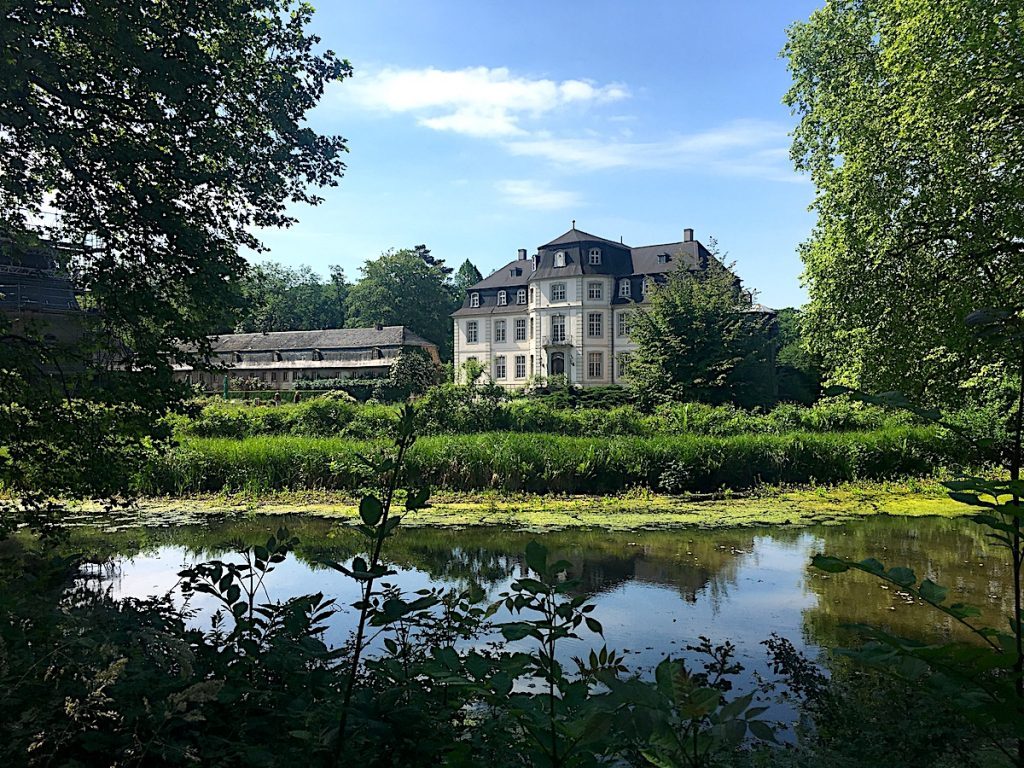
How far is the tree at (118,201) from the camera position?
4098 millimetres

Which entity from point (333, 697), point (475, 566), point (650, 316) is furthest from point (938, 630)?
point (650, 316)

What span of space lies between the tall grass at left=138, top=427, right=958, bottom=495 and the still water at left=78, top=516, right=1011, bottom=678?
2.45 metres

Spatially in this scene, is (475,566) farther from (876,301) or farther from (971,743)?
(876,301)

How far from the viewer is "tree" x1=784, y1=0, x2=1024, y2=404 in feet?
30.0

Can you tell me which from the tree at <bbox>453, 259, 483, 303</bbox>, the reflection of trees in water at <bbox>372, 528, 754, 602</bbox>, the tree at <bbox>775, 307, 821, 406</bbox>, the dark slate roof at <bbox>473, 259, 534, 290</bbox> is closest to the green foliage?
the reflection of trees in water at <bbox>372, 528, 754, 602</bbox>

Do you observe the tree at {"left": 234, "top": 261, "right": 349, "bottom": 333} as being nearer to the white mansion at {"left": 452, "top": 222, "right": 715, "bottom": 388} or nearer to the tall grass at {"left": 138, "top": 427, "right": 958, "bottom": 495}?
the white mansion at {"left": 452, "top": 222, "right": 715, "bottom": 388}

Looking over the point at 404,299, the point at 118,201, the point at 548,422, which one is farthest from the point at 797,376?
the point at 404,299

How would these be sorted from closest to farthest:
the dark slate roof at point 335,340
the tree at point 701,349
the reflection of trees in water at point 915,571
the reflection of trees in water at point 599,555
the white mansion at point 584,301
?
the reflection of trees in water at point 915,571, the reflection of trees in water at point 599,555, the tree at point 701,349, the white mansion at point 584,301, the dark slate roof at point 335,340

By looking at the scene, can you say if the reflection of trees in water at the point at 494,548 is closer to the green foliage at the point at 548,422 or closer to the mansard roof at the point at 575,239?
the green foliage at the point at 548,422

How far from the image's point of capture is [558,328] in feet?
141

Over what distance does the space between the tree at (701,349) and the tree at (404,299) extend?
37.7 metres

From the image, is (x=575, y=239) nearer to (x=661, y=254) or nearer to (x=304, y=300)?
(x=661, y=254)

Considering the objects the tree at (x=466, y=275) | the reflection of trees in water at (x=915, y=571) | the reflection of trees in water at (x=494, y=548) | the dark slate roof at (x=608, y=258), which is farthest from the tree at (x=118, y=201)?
the tree at (x=466, y=275)

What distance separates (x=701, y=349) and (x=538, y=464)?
13823 mm
